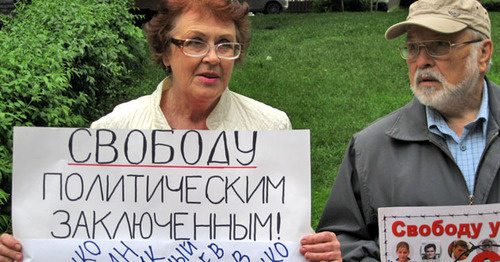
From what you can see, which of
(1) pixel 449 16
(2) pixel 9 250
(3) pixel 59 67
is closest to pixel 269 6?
(3) pixel 59 67

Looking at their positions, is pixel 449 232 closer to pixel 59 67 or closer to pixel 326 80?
pixel 59 67

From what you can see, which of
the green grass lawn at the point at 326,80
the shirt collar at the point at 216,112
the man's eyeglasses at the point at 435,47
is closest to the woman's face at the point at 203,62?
the shirt collar at the point at 216,112

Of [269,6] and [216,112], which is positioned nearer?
[216,112]

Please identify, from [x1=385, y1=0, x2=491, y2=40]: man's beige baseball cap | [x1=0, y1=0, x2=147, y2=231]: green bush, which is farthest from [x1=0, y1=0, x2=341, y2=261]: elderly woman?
[x1=0, y1=0, x2=147, y2=231]: green bush

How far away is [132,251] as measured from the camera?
249 centimetres

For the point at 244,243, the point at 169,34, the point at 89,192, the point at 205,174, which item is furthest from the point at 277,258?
the point at 169,34

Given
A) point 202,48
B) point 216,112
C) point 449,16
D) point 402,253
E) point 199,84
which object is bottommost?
point 402,253

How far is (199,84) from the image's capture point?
2598 mm

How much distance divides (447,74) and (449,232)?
2.14ft

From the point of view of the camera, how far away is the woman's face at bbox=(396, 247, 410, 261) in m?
2.50

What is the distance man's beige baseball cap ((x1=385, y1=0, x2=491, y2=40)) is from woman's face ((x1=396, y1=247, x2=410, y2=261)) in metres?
0.87

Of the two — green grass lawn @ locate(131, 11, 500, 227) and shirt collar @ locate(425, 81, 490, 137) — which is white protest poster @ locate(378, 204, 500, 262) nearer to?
shirt collar @ locate(425, 81, 490, 137)

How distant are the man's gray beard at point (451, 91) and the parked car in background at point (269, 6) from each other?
21.7m

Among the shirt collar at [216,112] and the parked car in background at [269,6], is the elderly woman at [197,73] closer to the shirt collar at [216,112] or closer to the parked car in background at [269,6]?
the shirt collar at [216,112]
